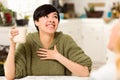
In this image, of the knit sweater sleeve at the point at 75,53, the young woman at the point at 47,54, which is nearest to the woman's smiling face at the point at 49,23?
the young woman at the point at 47,54

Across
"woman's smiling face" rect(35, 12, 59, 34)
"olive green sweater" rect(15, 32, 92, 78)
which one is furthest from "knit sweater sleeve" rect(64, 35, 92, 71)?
"woman's smiling face" rect(35, 12, 59, 34)

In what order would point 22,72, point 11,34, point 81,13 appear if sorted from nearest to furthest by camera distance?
point 11,34
point 22,72
point 81,13

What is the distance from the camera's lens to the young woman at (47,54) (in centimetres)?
82

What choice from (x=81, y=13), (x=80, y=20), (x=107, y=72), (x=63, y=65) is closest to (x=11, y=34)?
(x=63, y=65)

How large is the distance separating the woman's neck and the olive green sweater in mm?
11

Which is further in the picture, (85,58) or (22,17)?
(22,17)

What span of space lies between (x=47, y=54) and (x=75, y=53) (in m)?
0.10

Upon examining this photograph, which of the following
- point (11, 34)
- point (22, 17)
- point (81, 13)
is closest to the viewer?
point (11, 34)

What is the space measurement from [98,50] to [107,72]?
96.8 inches

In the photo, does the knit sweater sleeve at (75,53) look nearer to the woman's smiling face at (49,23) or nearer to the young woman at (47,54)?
the young woman at (47,54)

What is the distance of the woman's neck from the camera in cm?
87

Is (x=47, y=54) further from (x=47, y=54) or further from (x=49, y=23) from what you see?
(x=49, y=23)

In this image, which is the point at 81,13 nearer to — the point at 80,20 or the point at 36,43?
the point at 80,20

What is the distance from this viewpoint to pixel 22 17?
3.50ft
